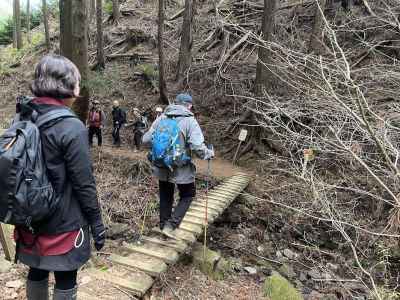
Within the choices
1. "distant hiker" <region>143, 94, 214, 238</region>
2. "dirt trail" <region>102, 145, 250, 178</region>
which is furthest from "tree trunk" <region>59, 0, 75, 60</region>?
"dirt trail" <region>102, 145, 250, 178</region>

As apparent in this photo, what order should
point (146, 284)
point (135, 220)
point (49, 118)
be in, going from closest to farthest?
point (49, 118)
point (146, 284)
point (135, 220)

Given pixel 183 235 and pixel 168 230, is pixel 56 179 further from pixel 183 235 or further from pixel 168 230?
pixel 183 235

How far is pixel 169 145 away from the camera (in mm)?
4523

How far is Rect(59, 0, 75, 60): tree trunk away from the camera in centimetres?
719

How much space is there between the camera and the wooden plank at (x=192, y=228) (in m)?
5.50

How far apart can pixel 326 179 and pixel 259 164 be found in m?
2.77

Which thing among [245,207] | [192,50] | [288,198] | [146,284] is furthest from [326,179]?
[192,50]

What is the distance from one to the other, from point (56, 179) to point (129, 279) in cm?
201

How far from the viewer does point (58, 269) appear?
2.28 metres

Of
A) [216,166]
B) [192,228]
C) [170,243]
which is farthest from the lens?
[216,166]

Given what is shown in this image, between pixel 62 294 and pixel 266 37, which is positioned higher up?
pixel 266 37

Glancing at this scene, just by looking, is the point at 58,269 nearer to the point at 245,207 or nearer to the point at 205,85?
the point at 245,207

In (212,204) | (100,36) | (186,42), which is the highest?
(100,36)

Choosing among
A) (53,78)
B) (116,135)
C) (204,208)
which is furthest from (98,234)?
(116,135)
